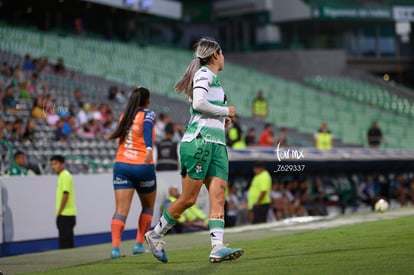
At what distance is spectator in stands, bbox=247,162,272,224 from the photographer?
64.8 feet

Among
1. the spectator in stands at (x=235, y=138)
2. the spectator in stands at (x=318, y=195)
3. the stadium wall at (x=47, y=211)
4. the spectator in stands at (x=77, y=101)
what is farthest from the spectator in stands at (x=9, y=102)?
the spectator in stands at (x=318, y=195)

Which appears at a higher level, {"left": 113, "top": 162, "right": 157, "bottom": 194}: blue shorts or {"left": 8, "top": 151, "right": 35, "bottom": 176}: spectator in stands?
{"left": 8, "top": 151, "right": 35, "bottom": 176}: spectator in stands

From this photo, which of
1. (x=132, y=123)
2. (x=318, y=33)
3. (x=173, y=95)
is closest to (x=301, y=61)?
(x=318, y=33)

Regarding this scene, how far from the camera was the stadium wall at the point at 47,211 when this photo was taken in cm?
1780

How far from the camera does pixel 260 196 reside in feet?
64.1

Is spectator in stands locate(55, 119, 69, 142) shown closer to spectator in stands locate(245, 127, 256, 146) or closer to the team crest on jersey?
spectator in stands locate(245, 127, 256, 146)

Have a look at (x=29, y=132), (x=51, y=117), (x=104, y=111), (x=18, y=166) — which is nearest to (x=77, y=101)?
(x=104, y=111)

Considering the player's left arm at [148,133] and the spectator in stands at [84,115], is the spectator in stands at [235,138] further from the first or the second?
the player's left arm at [148,133]

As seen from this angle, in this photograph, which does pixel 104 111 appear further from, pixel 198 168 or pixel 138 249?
pixel 198 168

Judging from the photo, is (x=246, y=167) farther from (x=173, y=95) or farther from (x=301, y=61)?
(x=301, y=61)

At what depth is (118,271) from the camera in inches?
382

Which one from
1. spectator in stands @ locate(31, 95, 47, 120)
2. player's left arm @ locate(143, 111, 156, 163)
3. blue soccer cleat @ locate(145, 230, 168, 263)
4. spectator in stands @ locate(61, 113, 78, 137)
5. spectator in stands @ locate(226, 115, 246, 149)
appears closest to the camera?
blue soccer cleat @ locate(145, 230, 168, 263)

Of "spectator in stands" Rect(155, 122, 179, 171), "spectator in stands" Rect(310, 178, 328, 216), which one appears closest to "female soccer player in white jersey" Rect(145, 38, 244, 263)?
"spectator in stands" Rect(155, 122, 179, 171)

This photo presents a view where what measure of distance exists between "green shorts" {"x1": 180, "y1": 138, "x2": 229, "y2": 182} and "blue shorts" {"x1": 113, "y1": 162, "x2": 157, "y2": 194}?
7.98 ft
